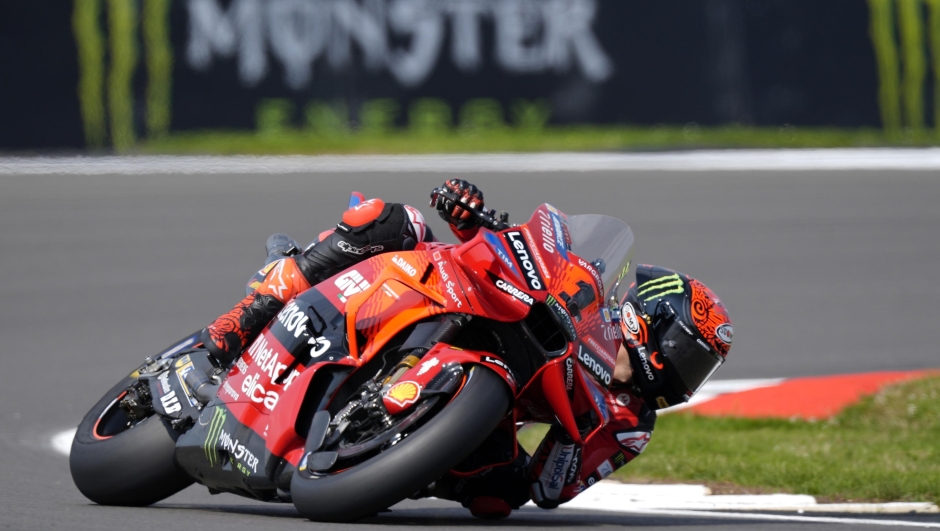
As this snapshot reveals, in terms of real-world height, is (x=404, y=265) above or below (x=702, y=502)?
above

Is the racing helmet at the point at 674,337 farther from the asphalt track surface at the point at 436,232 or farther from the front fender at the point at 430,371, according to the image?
the asphalt track surface at the point at 436,232

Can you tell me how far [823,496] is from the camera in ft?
18.7

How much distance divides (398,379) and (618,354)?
3.54ft

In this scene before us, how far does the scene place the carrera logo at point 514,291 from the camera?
13.3ft

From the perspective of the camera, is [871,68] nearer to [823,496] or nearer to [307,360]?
[823,496]

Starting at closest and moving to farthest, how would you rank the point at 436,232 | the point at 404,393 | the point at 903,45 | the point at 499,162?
the point at 404,393
the point at 436,232
the point at 499,162
the point at 903,45

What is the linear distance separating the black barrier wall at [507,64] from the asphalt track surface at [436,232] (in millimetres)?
1238

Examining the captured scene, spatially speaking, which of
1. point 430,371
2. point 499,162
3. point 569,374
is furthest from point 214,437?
point 499,162

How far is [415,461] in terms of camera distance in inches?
147

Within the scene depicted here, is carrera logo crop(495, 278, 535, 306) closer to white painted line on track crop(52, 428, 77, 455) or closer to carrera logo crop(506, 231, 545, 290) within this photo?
carrera logo crop(506, 231, 545, 290)

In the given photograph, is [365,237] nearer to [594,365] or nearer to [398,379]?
[398,379]

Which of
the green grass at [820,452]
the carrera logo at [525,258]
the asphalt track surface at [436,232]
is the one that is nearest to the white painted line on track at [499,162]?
the asphalt track surface at [436,232]

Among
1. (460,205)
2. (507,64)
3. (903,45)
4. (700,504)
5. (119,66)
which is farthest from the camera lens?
(903,45)

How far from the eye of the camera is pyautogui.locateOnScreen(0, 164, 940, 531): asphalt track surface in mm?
9305
